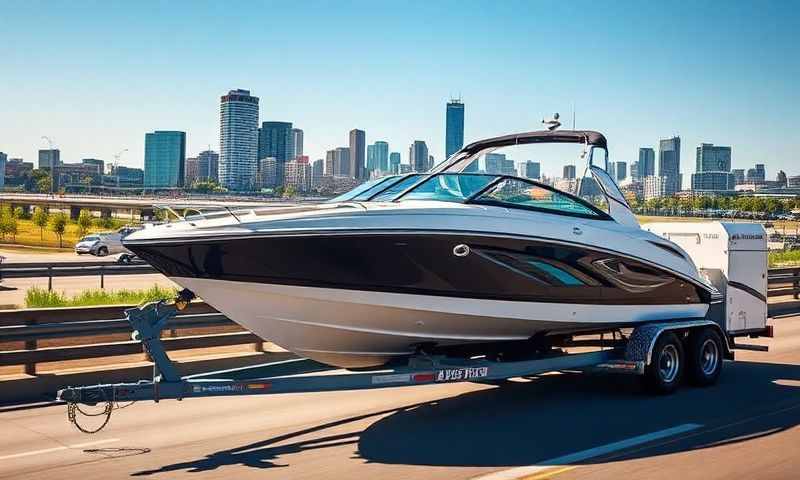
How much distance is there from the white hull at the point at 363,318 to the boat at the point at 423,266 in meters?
0.01

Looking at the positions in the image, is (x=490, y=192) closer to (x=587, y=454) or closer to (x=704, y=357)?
(x=587, y=454)

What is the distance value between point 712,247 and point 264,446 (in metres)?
7.13

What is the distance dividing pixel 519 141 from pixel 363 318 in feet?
15.1

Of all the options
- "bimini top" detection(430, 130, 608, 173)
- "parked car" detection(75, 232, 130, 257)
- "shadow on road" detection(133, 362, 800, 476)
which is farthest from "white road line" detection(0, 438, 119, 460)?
"parked car" detection(75, 232, 130, 257)

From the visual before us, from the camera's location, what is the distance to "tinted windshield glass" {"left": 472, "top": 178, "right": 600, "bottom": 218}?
926 centimetres

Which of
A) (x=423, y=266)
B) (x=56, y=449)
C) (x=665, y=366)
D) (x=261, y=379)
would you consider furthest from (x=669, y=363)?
(x=56, y=449)

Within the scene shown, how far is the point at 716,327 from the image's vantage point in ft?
36.2

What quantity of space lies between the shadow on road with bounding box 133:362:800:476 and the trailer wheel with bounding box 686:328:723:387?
0.52ft

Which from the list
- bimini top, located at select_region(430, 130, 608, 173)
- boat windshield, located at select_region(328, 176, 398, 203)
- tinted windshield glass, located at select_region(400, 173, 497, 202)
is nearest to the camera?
tinted windshield glass, located at select_region(400, 173, 497, 202)

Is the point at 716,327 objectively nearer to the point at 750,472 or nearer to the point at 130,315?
the point at 750,472

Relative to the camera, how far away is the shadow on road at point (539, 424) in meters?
A: 7.51

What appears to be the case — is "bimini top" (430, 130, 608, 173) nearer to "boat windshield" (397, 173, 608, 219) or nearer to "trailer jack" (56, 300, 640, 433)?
"boat windshield" (397, 173, 608, 219)

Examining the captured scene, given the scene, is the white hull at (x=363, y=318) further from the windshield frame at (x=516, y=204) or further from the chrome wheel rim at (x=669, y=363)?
the chrome wheel rim at (x=669, y=363)

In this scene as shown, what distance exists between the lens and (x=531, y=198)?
31.6 ft
